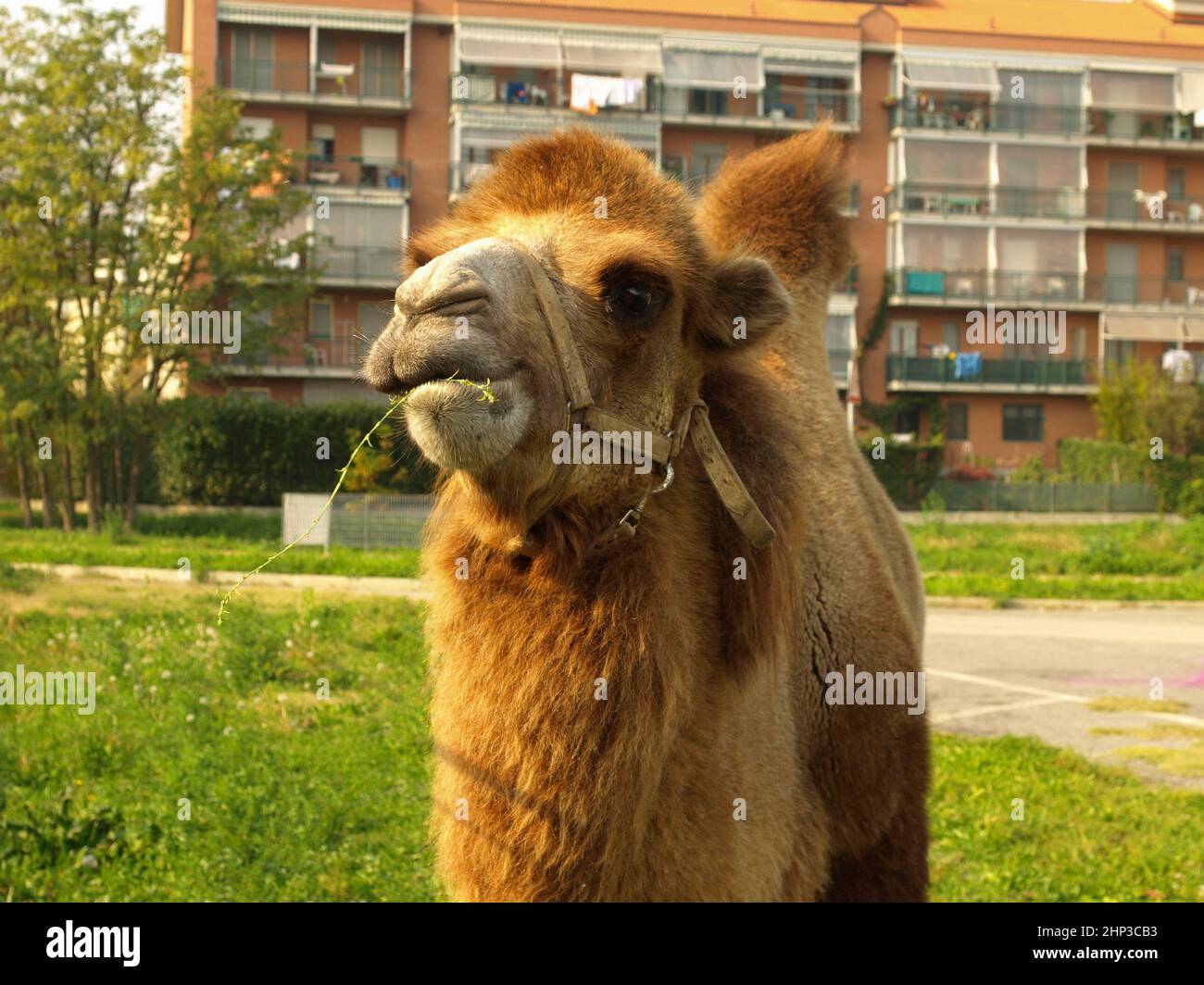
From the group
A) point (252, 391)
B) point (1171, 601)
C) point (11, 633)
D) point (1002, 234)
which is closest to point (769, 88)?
point (1002, 234)

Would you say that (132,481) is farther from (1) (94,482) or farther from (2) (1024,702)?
(2) (1024,702)

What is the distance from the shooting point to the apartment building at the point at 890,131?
151ft

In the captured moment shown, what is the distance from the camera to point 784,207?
5.59 meters

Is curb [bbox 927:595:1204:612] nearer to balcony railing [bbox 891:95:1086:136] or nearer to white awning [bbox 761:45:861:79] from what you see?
white awning [bbox 761:45:861:79]

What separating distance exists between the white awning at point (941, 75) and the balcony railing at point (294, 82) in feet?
63.2

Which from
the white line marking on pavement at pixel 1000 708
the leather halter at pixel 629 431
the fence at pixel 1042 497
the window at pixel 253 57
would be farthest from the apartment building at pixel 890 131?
the leather halter at pixel 629 431

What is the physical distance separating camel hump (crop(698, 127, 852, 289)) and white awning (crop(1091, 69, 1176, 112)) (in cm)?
5272

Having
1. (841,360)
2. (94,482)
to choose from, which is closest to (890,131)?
(841,360)

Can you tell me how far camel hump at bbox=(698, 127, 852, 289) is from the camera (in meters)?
5.56

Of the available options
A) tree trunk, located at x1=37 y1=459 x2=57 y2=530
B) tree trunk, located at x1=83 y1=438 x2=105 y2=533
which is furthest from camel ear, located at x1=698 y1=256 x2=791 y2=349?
tree trunk, located at x1=37 y1=459 x2=57 y2=530

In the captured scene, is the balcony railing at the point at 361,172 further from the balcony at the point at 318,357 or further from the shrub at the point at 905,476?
the shrub at the point at 905,476

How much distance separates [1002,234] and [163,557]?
4072 cm

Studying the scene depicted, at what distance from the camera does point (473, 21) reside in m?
46.7

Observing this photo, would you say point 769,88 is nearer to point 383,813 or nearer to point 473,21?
point 473,21
